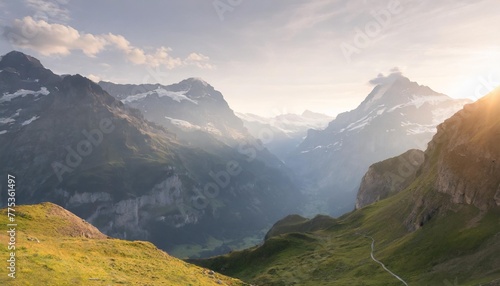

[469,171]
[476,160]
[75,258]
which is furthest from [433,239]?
[75,258]

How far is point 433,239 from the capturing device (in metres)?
102

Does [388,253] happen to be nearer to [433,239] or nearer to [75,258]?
[433,239]

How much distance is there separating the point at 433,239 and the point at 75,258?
93799 millimetres

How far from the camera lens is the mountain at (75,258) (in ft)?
136

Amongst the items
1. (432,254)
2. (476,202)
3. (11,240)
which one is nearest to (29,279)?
(11,240)

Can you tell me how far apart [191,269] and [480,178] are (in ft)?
289

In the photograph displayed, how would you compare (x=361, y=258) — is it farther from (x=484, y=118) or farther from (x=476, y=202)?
(x=484, y=118)

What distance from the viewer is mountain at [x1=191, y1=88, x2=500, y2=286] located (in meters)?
84.5

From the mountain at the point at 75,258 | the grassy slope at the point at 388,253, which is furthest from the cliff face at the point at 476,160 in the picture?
the mountain at the point at 75,258

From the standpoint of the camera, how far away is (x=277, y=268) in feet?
481

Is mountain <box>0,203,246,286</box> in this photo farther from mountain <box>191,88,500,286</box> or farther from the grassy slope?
mountain <box>191,88,500,286</box>

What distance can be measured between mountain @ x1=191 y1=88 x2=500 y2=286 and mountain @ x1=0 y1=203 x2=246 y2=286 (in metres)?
51.0

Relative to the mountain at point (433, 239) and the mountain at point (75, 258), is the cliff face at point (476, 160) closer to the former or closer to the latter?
the mountain at point (433, 239)

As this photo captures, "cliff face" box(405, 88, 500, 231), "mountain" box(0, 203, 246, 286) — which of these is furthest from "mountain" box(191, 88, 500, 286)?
"mountain" box(0, 203, 246, 286)
